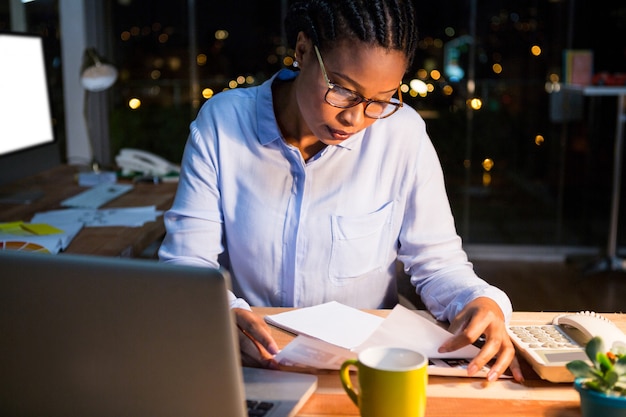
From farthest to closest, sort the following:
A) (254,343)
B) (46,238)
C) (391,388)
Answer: (46,238), (254,343), (391,388)

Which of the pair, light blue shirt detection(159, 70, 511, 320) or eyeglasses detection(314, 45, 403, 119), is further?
light blue shirt detection(159, 70, 511, 320)

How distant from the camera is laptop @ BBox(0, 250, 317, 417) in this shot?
79 cm

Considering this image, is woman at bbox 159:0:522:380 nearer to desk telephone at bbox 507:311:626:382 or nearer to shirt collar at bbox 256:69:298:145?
shirt collar at bbox 256:69:298:145

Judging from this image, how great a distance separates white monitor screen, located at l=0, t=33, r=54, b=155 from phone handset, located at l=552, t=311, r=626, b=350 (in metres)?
1.91

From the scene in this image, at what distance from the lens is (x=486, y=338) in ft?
4.08

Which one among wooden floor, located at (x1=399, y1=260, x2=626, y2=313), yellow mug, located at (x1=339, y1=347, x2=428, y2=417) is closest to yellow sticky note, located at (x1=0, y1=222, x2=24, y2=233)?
yellow mug, located at (x1=339, y1=347, x2=428, y2=417)

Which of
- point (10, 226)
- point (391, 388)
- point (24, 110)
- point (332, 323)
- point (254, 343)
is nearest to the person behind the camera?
point (391, 388)

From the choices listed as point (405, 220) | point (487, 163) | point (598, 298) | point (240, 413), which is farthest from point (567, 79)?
point (240, 413)

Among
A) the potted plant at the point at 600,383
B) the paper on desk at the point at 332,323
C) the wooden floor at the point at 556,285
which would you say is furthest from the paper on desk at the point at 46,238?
the wooden floor at the point at 556,285

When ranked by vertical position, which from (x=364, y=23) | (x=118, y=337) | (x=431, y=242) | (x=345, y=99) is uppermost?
(x=364, y=23)

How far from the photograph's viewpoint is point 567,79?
477 cm

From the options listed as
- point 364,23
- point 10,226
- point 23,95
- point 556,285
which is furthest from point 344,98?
point 556,285

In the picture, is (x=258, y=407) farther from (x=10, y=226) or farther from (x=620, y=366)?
(x=10, y=226)

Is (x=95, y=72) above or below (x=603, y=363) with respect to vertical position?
above
